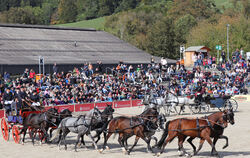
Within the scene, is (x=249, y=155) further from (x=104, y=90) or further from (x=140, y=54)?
(x=140, y=54)

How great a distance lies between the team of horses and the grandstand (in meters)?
20.1

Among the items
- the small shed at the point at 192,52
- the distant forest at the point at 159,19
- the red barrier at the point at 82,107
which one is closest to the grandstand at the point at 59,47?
the small shed at the point at 192,52

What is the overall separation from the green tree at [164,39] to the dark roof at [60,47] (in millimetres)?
15159

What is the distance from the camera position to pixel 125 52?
51125 millimetres

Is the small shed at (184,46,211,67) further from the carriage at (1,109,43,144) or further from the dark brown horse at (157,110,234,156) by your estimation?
the dark brown horse at (157,110,234,156)

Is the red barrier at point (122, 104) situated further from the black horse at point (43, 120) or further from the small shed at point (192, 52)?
the small shed at point (192, 52)

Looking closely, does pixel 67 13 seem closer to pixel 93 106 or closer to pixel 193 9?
pixel 193 9

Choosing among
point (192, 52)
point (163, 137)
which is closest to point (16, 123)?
point (163, 137)

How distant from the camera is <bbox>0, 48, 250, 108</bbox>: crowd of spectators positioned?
99.3ft

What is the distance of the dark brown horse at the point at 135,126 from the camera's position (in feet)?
49.2

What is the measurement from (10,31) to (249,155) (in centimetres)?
3706

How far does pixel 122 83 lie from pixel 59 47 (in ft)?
43.2

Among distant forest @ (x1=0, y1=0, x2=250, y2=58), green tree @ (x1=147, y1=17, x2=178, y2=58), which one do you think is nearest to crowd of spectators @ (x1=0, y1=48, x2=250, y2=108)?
distant forest @ (x1=0, y1=0, x2=250, y2=58)

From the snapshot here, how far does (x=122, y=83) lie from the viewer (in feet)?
118
